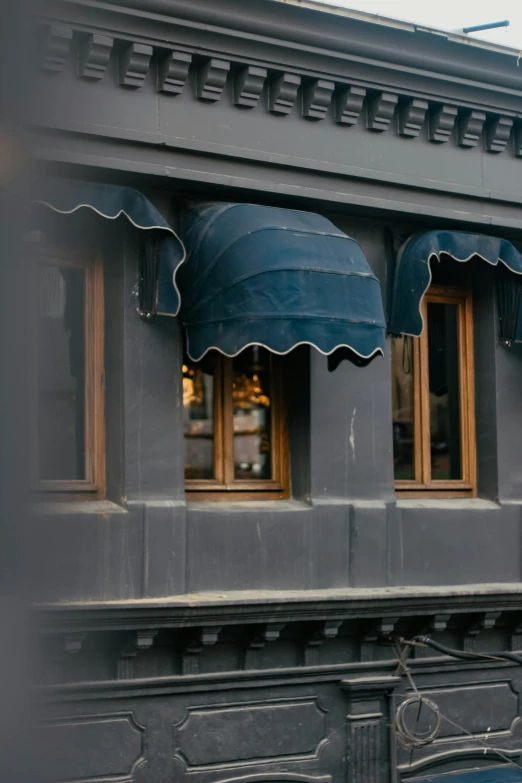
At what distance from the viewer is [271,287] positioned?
7941 millimetres

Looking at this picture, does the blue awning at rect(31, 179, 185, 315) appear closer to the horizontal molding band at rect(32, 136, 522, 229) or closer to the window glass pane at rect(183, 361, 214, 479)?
the horizontal molding band at rect(32, 136, 522, 229)

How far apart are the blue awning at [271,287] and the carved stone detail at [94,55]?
140 centimetres

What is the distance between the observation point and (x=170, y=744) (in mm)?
8008

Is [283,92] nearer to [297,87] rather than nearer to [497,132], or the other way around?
[297,87]

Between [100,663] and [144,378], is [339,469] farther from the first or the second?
[100,663]

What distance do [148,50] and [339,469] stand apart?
155 inches

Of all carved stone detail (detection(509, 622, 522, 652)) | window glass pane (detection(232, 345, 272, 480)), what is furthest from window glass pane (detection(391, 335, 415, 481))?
carved stone detail (detection(509, 622, 522, 652))

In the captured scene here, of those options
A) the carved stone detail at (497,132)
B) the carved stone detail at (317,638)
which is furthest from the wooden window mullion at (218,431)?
the carved stone detail at (497,132)

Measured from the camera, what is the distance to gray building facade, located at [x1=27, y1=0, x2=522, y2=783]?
7852 mm

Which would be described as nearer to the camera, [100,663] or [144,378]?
[100,663]

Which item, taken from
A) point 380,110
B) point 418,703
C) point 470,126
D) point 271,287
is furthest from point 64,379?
point 470,126

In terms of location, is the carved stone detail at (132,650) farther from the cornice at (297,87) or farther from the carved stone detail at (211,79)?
the carved stone detail at (211,79)

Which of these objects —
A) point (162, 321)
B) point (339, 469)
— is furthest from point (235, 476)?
point (162, 321)

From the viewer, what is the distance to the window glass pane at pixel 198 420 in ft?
29.1
